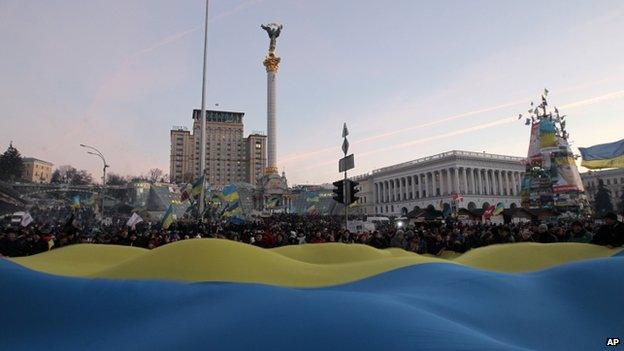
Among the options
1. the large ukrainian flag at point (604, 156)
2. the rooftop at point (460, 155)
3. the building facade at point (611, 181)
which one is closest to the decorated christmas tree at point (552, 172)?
the large ukrainian flag at point (604, 156)

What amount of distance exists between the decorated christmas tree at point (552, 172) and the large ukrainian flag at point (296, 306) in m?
39.5

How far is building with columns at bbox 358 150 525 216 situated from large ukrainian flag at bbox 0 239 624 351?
103154 millimetres

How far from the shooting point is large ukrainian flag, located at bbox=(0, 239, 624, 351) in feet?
9.37

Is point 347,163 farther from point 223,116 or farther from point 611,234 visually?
point 223,116

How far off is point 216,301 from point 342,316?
156 cm

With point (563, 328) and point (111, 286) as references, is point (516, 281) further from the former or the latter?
point (111, 286)

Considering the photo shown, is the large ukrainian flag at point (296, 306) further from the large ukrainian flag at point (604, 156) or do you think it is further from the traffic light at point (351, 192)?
the large ukrainian flag at point (604, 156)

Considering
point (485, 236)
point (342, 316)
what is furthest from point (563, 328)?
point (485, 236)

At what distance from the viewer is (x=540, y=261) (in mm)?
7824

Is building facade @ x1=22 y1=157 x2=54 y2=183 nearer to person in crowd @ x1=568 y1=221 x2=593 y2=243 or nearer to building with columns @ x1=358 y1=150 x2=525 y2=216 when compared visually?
building with columns @ x1=358 y1=150 x2=525 y2=216

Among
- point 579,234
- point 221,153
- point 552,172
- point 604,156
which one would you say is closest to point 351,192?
point 579,234

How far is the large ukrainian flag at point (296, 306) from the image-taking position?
2.86 metres

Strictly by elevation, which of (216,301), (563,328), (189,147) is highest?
(189,147)

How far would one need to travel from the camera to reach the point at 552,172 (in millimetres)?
40094
